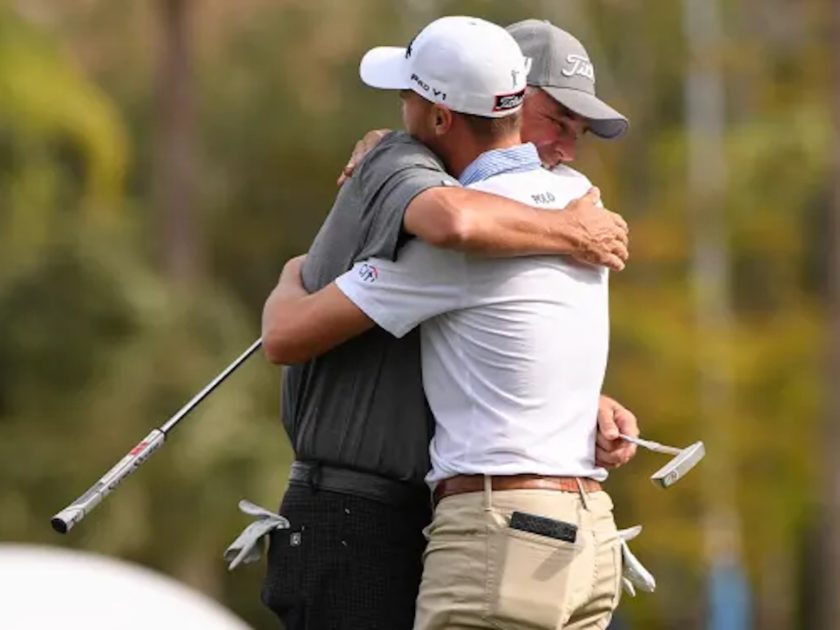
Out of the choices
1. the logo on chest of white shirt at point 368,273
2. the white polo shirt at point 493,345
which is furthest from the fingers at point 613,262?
the logo on chest of white shirt at point 368,273

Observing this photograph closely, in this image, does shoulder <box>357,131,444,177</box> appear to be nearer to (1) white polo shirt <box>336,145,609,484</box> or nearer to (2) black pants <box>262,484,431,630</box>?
(1) white polo shirt <box>336,145,609,484</box>

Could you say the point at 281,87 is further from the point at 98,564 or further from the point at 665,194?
the point at 98,564

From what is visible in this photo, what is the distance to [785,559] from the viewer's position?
39281 millimetres

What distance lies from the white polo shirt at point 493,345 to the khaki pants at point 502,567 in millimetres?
87

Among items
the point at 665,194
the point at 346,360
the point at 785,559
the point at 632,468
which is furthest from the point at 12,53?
the point at 346,360

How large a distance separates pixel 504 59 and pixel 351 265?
2.08ft

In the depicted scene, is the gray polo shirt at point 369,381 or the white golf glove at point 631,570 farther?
the white golf glove at point 631,570

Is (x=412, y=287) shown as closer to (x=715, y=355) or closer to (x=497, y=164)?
(x=497, y=164)

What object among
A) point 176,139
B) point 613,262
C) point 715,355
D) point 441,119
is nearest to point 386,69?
point 441,119

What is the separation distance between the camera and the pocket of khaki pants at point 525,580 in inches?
239

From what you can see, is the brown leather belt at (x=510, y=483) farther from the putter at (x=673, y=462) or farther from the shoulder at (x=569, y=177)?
the shoulder at (x=569, y=177)

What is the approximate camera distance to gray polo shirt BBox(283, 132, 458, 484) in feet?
20.7

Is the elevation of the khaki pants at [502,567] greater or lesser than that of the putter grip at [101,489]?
lesser

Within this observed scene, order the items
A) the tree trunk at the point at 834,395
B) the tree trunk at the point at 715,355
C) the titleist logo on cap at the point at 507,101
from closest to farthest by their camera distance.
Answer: the titleist logo on cap at the point at 507,101 → the tree trunk at the point at 834,395 → the tree trunk at the point at 715,355
